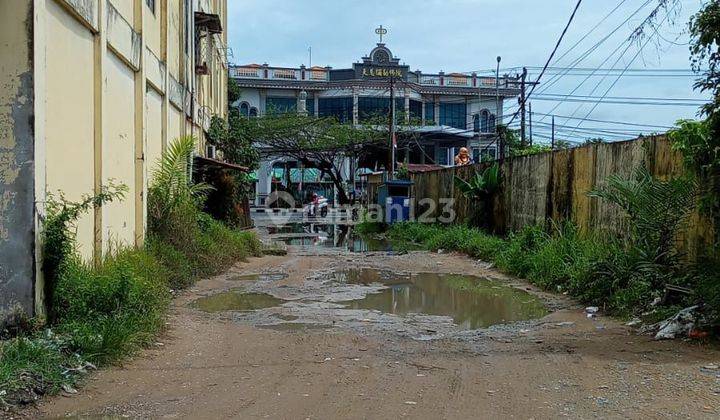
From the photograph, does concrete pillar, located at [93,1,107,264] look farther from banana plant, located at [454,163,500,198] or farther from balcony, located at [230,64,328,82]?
balcony, located at [230,64,328,82]

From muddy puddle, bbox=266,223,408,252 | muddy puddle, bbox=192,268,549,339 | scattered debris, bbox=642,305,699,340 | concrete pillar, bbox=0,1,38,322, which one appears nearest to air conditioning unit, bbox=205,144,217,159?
muddy puddle, bbox=266,223,408,252

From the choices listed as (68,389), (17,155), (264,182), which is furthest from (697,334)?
(264,182)

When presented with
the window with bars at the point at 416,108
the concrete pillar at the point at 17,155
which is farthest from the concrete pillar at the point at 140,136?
the window with bars at the point at 416,108

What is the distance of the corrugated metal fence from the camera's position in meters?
8.53

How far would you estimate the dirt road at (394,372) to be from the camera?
4.66m

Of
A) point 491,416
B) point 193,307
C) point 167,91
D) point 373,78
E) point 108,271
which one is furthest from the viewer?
point 373,78

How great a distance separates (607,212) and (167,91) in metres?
8.63

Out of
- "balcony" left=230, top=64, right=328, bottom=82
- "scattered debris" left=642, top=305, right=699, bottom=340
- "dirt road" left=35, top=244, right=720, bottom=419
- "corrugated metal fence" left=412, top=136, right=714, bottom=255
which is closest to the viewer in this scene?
"dirt road" left=35, top=244, right=720, bottom=419

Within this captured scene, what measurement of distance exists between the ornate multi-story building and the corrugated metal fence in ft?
98.2

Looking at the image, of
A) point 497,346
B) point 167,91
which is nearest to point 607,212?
point 497,346

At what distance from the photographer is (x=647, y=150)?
909cm

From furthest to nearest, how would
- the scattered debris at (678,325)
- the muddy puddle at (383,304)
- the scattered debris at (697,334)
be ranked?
1. the muddy puddle at (383,304)
2. the scattered debris at (678,325)
3. the scattered debris at (697,334)

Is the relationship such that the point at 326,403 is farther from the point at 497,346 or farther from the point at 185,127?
the point at 185,127

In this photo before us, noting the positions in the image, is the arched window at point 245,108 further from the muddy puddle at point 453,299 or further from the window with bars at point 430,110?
the muddy puddle at point 453,299
